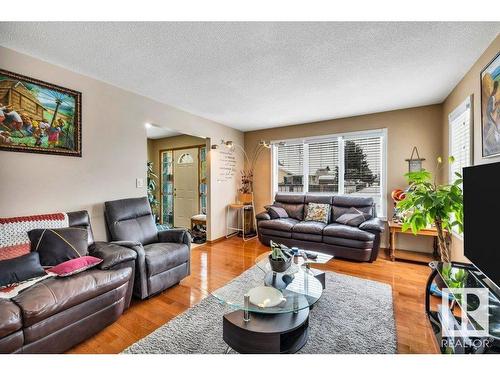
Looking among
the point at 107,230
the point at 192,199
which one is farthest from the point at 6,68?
the point at 192,199

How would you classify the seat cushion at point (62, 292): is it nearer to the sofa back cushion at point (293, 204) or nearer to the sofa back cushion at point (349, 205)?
the sofa back cushion at point (293, 204)

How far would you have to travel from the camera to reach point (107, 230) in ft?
9.21

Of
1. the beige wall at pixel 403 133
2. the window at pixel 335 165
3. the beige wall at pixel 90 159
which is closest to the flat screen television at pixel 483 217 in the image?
the beige wall at pixel 403 133

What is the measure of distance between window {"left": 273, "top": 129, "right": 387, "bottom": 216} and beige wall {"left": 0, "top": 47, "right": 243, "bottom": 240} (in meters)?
2.51

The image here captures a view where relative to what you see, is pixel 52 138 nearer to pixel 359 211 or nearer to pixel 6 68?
pixel 6 68

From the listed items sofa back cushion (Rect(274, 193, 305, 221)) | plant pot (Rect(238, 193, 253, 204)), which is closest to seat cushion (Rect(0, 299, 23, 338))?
plant pot (Rect(238, 193, 253, 204))

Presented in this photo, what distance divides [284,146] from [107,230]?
3765 millimetres

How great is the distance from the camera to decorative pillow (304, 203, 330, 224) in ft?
13.7

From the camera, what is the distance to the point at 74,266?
74.0 inches

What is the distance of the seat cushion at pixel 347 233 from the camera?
11.2ft

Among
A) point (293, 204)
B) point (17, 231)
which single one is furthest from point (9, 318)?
point (293, 204)

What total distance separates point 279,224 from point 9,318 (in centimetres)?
340

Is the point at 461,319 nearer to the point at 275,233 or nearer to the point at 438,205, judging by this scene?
the point at 438,205

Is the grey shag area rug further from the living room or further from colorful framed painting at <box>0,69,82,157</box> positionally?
colorful framed painting at <box>0,69,82,157</box>
